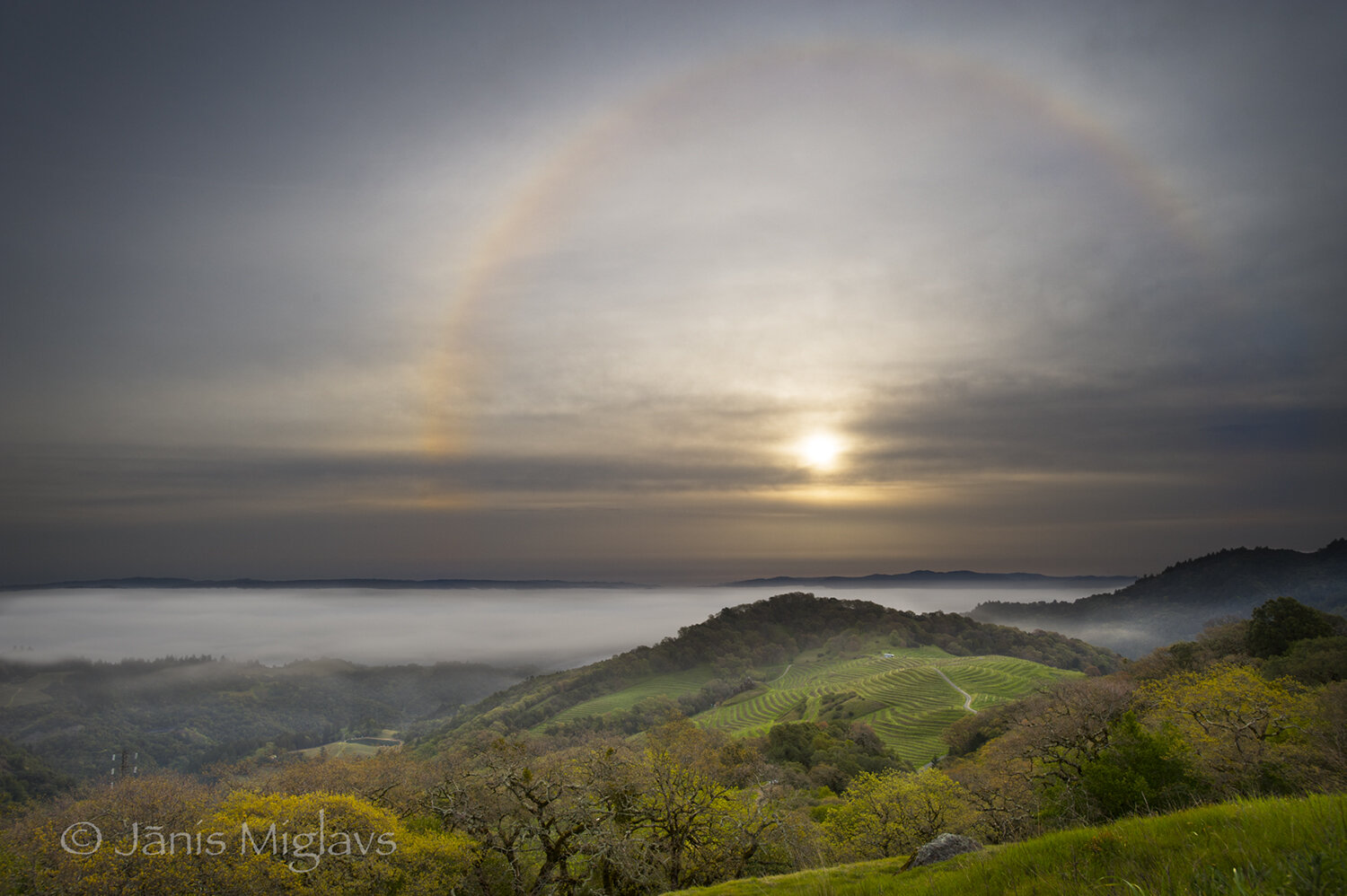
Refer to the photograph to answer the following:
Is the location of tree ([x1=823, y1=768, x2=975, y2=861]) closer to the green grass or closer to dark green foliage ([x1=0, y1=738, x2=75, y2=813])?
the green grass

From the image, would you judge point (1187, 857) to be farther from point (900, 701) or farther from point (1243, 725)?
point (900, 701)

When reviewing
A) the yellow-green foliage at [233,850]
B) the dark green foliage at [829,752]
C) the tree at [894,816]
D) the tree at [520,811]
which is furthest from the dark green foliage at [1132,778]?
the dark green foliage at [829,752]

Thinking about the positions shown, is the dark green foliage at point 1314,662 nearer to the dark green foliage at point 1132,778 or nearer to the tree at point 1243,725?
the tree at point 1243,725

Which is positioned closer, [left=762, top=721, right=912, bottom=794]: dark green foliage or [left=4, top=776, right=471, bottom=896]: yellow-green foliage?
[left=4, top=776, right=471, bottom=896]: yellow-green foliage

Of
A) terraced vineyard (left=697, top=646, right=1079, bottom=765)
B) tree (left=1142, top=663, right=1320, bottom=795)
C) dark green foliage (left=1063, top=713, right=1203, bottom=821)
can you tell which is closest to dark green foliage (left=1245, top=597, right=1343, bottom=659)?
tree (left=1142, top=663, right=1320, bottom=795)

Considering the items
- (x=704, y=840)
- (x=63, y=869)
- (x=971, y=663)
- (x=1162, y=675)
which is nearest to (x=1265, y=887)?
(x=704, y=840)
